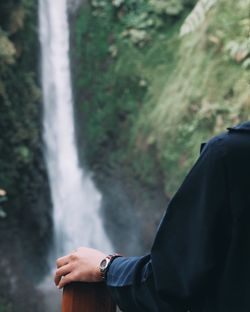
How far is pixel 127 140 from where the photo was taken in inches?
376

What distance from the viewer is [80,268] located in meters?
1.05

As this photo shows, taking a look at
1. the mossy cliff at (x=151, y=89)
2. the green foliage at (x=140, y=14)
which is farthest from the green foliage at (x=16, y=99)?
the green foliage at (x=140, y=14)

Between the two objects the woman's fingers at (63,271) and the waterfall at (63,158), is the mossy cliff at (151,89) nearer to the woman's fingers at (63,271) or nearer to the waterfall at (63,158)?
the waterfall at (63,158)

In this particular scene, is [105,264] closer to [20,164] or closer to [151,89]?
[20,164]

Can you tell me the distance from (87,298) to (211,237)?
26 centimetres

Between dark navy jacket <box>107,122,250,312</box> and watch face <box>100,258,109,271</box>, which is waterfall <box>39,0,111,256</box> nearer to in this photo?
watch face <box>100,258,109,271</box>

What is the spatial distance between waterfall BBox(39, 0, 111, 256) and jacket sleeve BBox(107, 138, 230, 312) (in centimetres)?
862

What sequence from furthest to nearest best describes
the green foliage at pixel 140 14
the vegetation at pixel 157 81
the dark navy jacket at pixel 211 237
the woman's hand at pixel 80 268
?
the green foliage at pixel 140 14 < the vegetation at pixel 157 81 < the woman's hand at pixel 80 268 < the dark navy jacket at pixel 211 237

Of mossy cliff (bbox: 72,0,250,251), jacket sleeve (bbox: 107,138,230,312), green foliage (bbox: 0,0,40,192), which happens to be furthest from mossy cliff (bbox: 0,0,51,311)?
jacket sleeve (bbox: 107,138,230,312)

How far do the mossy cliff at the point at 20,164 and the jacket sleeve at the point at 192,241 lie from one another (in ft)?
22.8

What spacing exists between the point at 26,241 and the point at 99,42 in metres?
3.97

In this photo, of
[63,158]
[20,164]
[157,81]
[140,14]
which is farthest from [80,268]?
[140,14]

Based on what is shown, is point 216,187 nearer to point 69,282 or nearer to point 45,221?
point 69,282

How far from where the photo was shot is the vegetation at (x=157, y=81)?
296 inches
